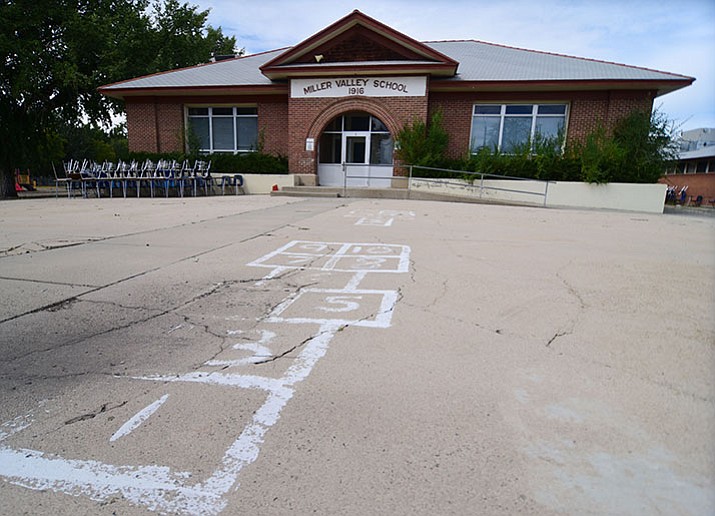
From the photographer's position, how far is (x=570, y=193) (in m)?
16.1

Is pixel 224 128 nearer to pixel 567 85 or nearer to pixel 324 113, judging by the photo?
pixel 324 113

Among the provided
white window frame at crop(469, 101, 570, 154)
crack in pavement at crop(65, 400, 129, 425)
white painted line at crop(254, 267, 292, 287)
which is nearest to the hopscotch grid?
crack in pavement at crop(65, 400, 129, 425)

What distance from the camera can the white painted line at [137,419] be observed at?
2.19m

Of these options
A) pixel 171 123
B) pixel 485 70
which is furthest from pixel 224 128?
pixel 485 70

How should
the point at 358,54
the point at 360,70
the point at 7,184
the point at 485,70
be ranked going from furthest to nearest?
the point at 7,184
the point at 485,70
the point at 358,54
the point at 360,70

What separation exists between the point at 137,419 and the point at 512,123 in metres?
19.2

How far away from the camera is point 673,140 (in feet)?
53.1

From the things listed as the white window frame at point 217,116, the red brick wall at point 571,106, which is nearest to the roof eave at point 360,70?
the red brick wall at point 571,106

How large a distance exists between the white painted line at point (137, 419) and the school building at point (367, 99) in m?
17.1

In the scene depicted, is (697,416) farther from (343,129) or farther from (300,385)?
(343,129)

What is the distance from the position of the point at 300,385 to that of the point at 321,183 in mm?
18141

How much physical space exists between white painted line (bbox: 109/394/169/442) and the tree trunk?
24015 mm

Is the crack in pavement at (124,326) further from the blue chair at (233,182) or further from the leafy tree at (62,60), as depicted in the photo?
the leafy tree at (62,60)

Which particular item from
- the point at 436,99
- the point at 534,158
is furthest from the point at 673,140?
the point at 436,99
